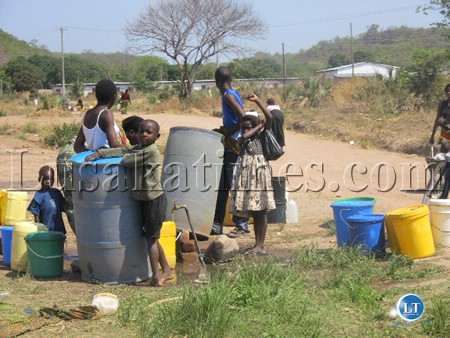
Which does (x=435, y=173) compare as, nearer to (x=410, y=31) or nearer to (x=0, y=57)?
(x=0, y=57)

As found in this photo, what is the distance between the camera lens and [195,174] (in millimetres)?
7773

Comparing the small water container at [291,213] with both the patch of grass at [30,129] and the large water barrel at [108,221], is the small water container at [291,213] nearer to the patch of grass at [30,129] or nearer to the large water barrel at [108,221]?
the large water barrel at [108,221]

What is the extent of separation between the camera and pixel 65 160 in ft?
22.4

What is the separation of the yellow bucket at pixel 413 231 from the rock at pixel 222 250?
1.48m

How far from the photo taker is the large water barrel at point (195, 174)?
305 inches

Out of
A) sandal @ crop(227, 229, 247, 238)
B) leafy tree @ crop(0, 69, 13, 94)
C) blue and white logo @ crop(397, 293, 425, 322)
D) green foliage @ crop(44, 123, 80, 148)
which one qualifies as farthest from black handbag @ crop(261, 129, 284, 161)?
leafy tree @ crop(0, 69, 13, 94)

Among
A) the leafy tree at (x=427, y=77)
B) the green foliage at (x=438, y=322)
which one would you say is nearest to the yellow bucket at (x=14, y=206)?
the green foliage at (x=438, y=322)

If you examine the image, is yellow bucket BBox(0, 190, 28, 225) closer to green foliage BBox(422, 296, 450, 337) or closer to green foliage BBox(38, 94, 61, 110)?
green foliage BBox(422, 296, 450, 337)

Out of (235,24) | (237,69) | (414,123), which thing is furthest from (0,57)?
(414,123)

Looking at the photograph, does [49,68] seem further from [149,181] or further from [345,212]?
[149,181]

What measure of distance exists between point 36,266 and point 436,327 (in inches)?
135

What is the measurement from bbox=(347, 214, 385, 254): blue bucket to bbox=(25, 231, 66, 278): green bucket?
103 inches

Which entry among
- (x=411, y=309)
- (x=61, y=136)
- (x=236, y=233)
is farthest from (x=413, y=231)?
(x=61, y=136)

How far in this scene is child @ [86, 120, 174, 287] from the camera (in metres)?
5.85
